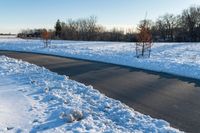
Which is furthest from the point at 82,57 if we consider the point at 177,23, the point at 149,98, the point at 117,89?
the point at 177,23

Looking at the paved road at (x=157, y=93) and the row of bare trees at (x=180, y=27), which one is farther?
the row of bare trees at (x=180, y=27)

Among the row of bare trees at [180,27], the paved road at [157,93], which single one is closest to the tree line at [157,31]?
the row of bare trees at [180,27]

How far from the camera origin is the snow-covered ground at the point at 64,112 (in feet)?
Result: 22.8

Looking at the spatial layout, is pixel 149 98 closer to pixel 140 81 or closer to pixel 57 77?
pixel 140 81

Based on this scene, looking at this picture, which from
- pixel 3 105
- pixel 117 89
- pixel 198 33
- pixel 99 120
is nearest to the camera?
pixel 99 120

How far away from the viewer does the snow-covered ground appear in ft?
22.8

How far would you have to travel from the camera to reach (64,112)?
7.93 m

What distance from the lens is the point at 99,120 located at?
7473mm

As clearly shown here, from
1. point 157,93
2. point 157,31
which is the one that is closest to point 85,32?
point 157,31

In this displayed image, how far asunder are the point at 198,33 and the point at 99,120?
7851 cm

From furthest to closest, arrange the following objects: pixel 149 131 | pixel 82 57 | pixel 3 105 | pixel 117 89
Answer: pixel 82 57
pixel 117 89
pixel 3 105
pixel 149 131

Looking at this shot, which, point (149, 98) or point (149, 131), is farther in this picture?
point (149, 98)

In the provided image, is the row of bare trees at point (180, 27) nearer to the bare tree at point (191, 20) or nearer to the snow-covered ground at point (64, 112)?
the bare tree at point (191, 20)

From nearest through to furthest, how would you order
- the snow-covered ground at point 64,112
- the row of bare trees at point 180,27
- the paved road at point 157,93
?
the snow-covered ground at point 64,112 → the paved road at point 157,93 → the row of bare trees at point 180,27
